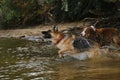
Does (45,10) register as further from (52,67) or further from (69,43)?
(52,67)

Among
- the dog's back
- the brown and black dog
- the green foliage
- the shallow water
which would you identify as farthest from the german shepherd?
the green foliage

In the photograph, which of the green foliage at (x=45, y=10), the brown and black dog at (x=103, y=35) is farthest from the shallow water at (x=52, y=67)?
the green foliage at (x=45, y=10)

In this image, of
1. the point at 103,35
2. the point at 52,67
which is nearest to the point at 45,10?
the point at 103,35

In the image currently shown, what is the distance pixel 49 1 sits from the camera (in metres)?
21.3

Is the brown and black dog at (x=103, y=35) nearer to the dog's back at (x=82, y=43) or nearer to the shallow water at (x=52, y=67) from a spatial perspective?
the dog's back at (x=82, y=43)

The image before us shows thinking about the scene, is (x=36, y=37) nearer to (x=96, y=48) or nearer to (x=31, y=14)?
(x=31, y=14)

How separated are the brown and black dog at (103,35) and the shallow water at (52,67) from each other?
4.53ft

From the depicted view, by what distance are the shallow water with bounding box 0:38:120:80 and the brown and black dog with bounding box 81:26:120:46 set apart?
1.38 m

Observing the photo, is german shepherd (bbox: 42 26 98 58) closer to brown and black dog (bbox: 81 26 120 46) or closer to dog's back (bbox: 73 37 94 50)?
dog's back (bbox: 73 37 94 50)

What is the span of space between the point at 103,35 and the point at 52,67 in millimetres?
3480

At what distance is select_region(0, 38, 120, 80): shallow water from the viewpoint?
31.0 ft

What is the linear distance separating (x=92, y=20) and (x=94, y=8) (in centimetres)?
161

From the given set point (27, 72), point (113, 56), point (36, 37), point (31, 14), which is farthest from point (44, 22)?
point (27, 72)

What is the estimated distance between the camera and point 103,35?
13.8 meters
